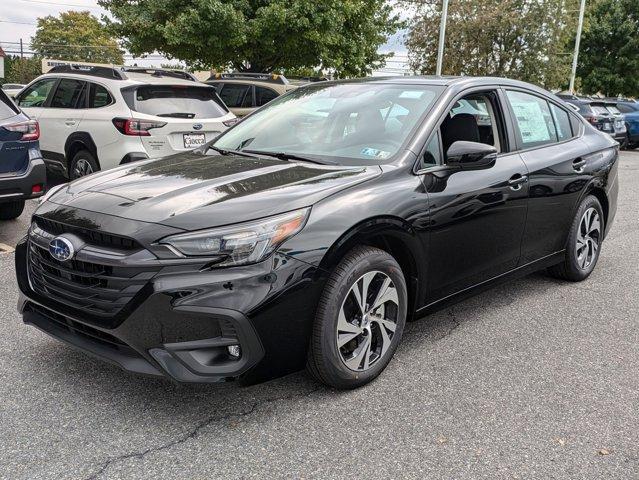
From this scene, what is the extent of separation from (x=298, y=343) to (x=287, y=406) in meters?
0.38

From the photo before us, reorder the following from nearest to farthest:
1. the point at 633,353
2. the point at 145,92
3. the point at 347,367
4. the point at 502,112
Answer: the point at 347,367 → the point at 633,353 → the point at 502,112 → the point at 145,92

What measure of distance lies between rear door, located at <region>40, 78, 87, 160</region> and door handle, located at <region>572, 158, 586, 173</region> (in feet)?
19.9

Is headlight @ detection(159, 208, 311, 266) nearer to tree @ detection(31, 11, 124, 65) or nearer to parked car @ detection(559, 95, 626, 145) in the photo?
parked car @ detection(559, 95, 626, 145)

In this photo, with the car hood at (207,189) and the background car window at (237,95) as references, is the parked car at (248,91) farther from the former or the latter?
the car hood at (207,189)

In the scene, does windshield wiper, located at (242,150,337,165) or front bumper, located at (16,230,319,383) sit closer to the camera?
front bumper, located at (16,230,319,383)

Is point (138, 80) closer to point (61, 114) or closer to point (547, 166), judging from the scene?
point (61, 114)

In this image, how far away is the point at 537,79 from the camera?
31.6 metres

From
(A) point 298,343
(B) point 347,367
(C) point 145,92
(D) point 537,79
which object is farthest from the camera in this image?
(D) point 537,79

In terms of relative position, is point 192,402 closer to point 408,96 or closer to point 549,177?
point 408,96

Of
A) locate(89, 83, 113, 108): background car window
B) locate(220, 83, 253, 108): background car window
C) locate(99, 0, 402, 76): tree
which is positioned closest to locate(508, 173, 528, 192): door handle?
locate(89, 83, 113, 108): background car window

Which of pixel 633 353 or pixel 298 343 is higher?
pixel 298 343

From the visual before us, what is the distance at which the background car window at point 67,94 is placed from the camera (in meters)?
8.34

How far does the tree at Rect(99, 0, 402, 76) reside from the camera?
18.7 meters

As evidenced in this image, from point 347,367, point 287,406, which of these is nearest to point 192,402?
point 287,406
